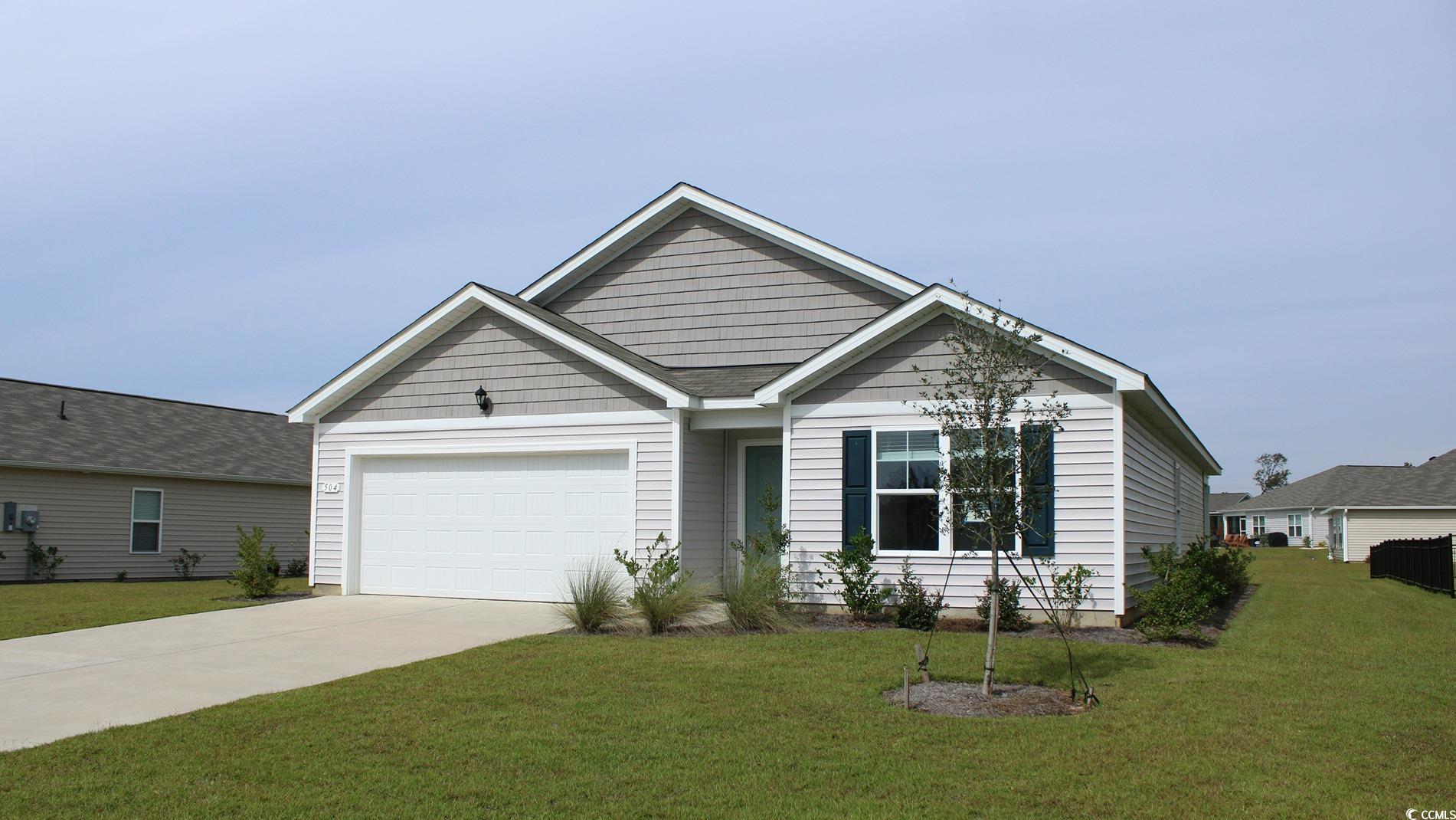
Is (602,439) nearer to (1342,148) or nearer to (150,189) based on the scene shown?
(150,189)

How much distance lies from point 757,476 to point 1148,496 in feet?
18.6

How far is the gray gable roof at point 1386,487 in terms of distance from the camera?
4384cm

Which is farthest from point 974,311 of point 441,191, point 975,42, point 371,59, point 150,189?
point 150,189

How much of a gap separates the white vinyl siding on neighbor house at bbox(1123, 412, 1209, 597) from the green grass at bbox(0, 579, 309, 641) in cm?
1224

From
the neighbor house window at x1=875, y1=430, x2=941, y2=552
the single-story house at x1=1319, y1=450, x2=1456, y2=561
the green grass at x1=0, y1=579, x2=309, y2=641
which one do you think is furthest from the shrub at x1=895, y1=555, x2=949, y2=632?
the single-story house at x1=1319, y1=450, x2=1456, y2=561

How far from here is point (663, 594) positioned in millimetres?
12445

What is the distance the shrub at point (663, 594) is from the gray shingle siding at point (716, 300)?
424 centimetres

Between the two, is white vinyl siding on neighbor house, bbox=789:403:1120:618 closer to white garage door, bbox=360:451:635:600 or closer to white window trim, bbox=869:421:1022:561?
white window trim, bbox=869:421:1022:561

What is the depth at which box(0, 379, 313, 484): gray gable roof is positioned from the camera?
23.1 metres

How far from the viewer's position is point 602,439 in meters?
15.3

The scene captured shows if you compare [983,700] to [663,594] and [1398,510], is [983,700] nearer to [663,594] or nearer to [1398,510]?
[663,594]

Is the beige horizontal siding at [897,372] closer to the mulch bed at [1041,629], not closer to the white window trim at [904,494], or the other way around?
the white window trim at [904,494]

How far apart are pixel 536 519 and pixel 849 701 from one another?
802 centimetres

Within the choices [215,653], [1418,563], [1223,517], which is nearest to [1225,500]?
[1223,517]
